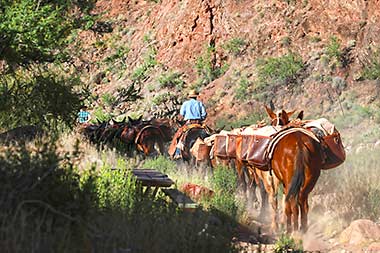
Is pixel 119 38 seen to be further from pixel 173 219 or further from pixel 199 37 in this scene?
pixel 173 219

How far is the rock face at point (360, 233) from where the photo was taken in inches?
468

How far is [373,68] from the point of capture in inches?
1300

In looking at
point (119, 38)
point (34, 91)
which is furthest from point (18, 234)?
point (119, 38)

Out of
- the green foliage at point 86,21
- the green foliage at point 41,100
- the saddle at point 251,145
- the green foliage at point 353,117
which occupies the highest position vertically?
the green foliage at point 86,21

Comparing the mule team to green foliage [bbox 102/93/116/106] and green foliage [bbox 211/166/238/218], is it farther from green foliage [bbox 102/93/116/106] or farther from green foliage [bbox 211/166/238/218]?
green foliage [bbox 102/93/116/106]

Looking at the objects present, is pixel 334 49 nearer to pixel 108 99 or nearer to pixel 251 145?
pixel 108 99

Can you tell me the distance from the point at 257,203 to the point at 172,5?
31.8m

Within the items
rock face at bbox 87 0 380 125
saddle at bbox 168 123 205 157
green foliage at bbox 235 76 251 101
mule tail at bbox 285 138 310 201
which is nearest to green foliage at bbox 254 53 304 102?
rock face at bbox 87 0 380 125

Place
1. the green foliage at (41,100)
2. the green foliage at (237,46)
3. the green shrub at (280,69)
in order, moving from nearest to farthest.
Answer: the green foliage at (41,100), the green shrub at (280,69), the green foliage at (237,46)

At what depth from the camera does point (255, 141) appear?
43.4 ft

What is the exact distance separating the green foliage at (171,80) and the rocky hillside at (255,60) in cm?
5

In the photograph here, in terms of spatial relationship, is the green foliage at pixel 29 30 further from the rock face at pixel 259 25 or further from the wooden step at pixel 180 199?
the rock face at pixel 259 25

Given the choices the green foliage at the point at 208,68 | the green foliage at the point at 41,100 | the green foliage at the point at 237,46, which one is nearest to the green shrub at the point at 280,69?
the green foliage at the point at 237,46

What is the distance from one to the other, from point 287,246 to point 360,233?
1.93 metres
